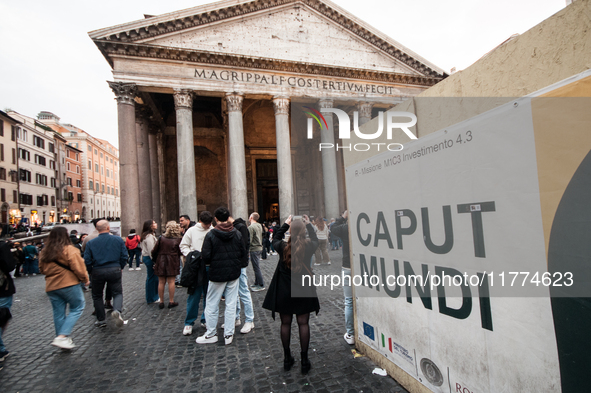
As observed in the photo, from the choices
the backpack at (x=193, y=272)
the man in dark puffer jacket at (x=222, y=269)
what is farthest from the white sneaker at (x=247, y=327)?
the backpack at (x=193, y=272)

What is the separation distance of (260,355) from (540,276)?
9.67ft

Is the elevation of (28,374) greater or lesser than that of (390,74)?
lesser

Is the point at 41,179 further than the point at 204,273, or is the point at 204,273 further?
the point at 41,179

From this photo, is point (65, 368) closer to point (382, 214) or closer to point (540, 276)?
point (382, 214)

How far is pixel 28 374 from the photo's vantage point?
10.8 feet

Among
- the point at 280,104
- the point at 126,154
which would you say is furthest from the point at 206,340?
the point at 280,104

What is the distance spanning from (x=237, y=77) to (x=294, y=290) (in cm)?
1378

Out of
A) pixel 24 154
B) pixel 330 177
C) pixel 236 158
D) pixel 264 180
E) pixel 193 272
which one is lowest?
pixel 193 272

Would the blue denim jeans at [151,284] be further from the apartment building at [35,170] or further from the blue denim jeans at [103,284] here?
the apartment building at [35,170]

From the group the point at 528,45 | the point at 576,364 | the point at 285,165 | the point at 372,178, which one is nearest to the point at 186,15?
the point at 285,165

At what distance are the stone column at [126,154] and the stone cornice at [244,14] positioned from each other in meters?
1.77

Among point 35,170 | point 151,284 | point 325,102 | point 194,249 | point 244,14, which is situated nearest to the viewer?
point 194,249

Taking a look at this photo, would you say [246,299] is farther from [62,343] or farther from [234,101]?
[234,101]

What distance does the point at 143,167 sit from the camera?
15.5 m
